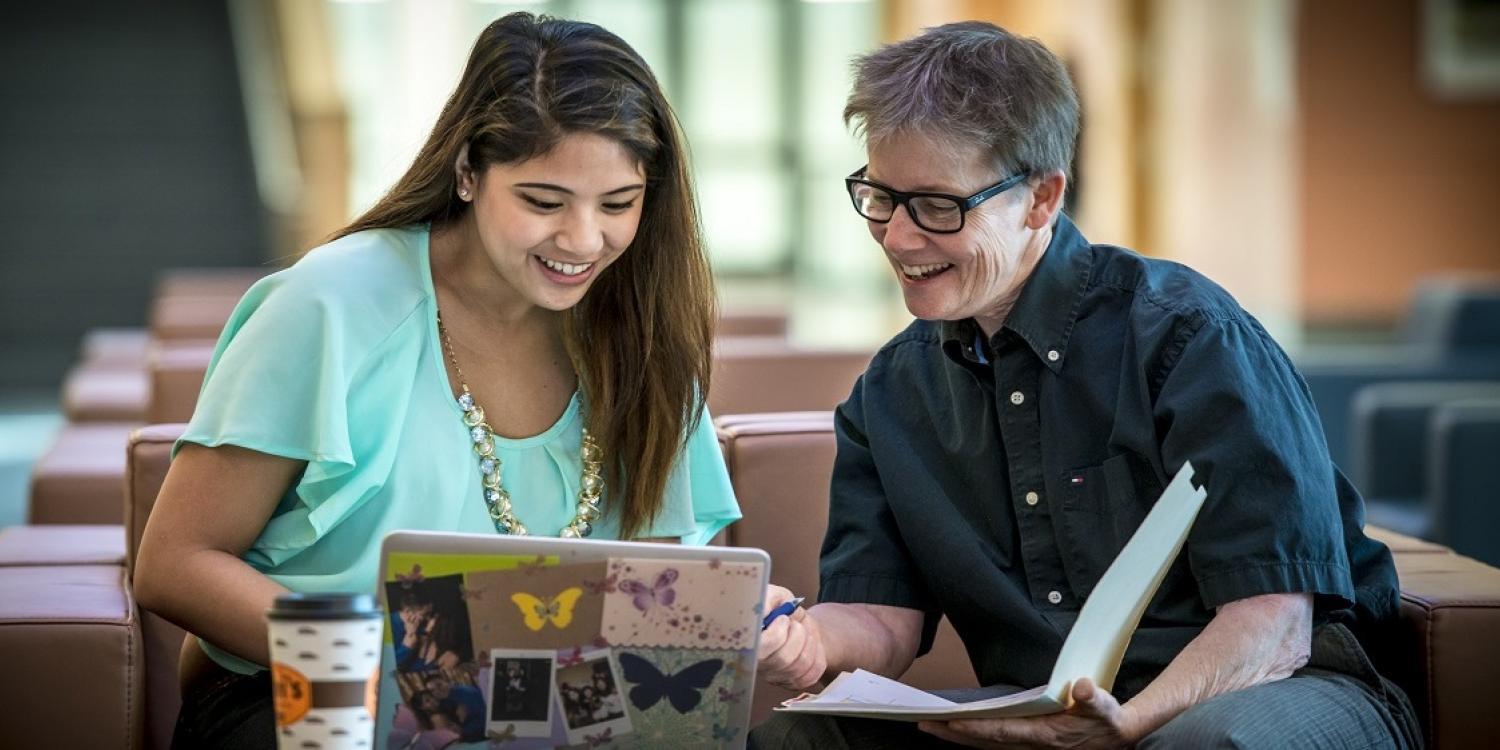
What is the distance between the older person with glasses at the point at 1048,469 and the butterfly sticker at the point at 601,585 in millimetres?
348

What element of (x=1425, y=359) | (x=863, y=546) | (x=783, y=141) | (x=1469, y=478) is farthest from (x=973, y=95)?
(x=783, y=141)

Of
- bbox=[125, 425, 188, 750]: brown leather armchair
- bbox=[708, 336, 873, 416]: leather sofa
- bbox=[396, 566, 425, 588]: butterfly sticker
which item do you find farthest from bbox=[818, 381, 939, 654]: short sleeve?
bbox=[708, 336, 873, 416]: leather sofa

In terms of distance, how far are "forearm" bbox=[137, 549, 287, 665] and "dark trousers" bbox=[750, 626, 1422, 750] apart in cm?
54

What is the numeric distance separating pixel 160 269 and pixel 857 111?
8901mm

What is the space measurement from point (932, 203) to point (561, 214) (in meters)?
0.39

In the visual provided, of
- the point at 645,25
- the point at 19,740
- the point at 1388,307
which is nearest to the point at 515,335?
the point at 19,740

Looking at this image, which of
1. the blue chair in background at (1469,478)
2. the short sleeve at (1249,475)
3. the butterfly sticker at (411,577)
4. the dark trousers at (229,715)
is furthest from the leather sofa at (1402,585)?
the blue chair in background at (1469,478)

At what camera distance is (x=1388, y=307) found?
9750mm

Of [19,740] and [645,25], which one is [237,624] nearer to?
[19,740]

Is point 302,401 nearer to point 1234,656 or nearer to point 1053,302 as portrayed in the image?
point 1053,302

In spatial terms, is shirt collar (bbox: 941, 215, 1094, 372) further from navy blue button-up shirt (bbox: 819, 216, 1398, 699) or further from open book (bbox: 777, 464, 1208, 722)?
open book (bbox: 777, 464, 1208, 722)

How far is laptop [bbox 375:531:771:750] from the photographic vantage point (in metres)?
1.44

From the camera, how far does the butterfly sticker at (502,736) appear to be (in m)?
1.49

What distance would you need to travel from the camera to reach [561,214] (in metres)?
1.84
